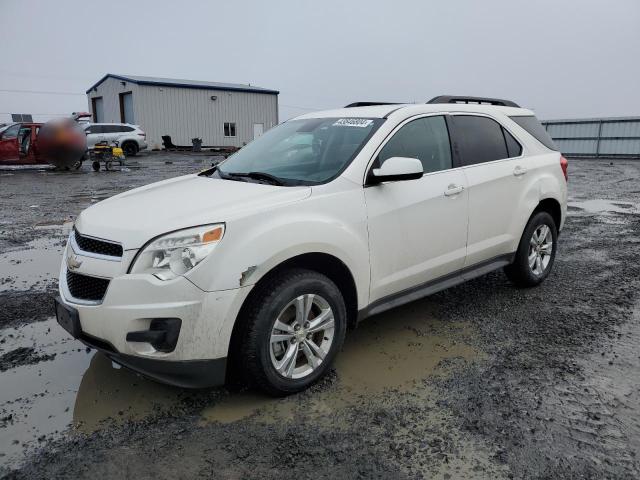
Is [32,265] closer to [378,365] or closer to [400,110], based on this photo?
[378,365]

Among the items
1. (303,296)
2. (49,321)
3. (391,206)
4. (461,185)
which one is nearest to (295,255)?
(303,296)

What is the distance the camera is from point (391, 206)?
11.4 ft

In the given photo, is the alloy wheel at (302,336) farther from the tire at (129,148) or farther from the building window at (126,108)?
the building window at (126,108)

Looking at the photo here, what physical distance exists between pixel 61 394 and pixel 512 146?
406 cm

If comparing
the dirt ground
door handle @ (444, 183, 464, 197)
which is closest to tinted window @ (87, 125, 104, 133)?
the dirt ground

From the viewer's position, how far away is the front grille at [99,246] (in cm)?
281

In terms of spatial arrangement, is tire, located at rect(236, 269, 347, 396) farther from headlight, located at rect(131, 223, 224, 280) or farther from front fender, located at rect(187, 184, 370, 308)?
headlight, located at rect(131, 223, 224, 280)

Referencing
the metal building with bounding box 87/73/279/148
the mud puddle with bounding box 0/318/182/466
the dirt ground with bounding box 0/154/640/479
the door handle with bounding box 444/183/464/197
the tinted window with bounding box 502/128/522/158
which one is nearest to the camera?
the dirt ground with bounding box 0/154/640/479

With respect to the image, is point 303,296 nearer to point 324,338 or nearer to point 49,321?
point 324,338

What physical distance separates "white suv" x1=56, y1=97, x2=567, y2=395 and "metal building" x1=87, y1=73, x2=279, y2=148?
32440 mm

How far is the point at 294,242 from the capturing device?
116 inches

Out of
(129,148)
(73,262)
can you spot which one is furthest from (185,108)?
(73,262)

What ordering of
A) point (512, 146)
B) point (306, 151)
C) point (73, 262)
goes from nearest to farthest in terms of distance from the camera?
point (73, 262) → point (306, 151) → point (512, 146)

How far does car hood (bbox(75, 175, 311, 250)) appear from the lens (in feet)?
9.11
